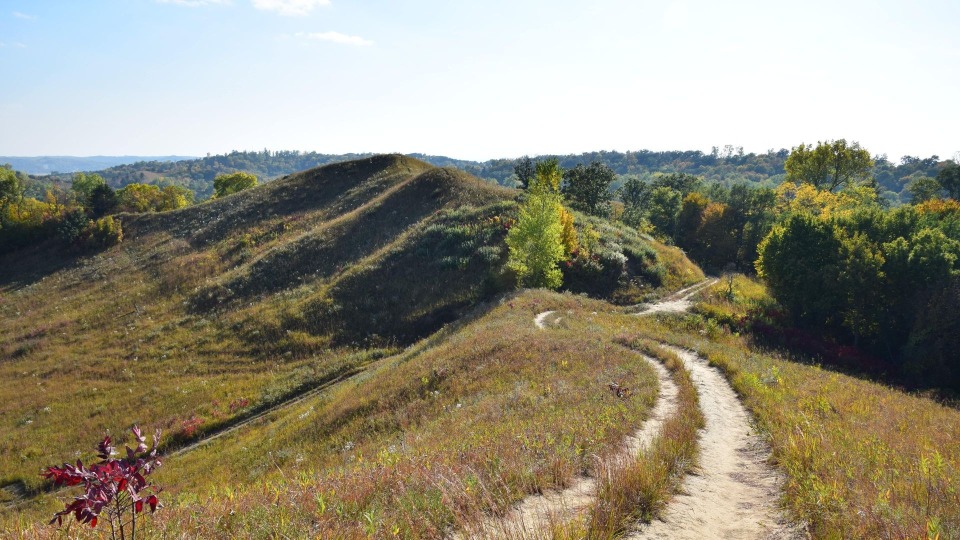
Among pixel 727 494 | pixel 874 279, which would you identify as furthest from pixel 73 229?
pixel 874 279

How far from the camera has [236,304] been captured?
4559 centimetres

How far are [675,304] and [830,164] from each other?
188ft

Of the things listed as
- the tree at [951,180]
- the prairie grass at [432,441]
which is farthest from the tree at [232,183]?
the tree at [951,180]

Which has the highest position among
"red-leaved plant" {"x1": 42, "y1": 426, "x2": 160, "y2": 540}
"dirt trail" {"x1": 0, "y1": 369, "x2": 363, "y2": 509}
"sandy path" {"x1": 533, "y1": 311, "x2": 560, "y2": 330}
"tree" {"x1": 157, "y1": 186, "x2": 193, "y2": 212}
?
"tree" {"x1": 157, "y1": 186, "x2": 193, "y2": 212}

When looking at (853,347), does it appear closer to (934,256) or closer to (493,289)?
(934,256)

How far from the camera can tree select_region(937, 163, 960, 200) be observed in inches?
3497

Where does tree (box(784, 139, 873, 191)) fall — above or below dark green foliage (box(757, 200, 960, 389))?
above

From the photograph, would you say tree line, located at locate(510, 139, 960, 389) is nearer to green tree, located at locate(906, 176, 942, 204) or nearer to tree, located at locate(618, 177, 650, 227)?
green tree, located at locate(906, 176, 942, 204)

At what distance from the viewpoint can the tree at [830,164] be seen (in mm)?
74250

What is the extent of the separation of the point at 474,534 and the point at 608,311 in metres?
33.7

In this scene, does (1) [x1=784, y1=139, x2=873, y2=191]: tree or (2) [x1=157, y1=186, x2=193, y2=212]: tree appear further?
(2) [x1=157, y1=186, x2=193, y2=212]: tree

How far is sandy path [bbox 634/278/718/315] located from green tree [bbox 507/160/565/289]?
7.52 metres

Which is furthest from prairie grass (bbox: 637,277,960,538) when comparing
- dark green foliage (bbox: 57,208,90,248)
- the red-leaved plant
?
dark green foliage (bbox: 57,208,90,248)

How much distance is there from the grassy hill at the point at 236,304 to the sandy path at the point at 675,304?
6.94ft
